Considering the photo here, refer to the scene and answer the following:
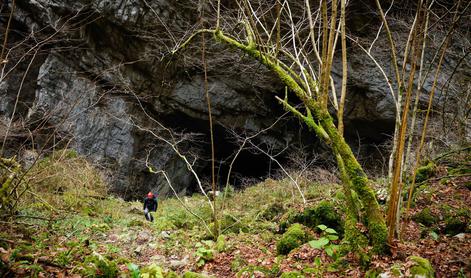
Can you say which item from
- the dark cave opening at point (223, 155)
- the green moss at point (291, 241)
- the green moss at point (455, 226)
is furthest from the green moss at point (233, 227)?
the dark cave opening at point (223, 155)

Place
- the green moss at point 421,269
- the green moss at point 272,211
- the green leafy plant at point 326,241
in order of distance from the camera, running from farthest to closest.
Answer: the green moss at point 272,211, the green moss at point 421,269, the green leafy plant at point 326,241

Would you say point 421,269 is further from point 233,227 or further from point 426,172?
point 426,172

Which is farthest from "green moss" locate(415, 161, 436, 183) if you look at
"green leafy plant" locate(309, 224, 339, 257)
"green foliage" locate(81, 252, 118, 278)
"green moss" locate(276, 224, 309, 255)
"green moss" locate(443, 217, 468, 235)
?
"green foliage" locate(81, 252, 118, 278)

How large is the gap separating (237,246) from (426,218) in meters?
2.94

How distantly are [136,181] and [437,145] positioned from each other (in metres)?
13.7

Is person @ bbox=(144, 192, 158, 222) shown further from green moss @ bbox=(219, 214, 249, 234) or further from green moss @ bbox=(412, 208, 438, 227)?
green moss @ bbox=(412, 208, 438, 227)

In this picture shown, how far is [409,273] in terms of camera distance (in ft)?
8.96

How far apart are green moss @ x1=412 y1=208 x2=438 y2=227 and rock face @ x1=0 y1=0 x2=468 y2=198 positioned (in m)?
7.36

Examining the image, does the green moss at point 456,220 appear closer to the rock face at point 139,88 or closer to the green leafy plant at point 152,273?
the green leafy plant at point 152,273

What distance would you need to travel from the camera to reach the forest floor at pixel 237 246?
3055mm

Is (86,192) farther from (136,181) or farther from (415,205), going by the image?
(415,205)

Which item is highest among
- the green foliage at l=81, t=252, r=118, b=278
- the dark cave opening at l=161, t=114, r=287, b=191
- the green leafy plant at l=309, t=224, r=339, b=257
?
the green leafy plant at l=309, t=224, r=339, b=257

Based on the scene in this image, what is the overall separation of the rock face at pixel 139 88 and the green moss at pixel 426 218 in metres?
7.36

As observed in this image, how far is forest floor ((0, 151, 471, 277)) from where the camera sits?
3055mm
